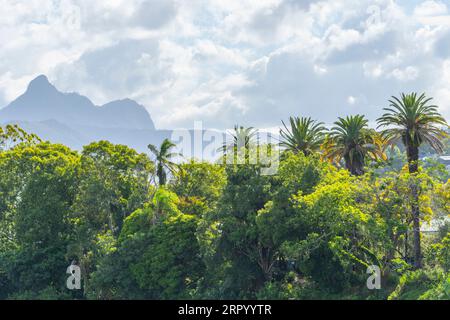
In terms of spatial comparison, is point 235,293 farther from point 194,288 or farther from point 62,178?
point 62,178

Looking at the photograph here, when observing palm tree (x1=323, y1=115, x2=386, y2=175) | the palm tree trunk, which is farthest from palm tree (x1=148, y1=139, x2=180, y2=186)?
the palm tree trunk

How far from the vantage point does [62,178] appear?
50.8 meters

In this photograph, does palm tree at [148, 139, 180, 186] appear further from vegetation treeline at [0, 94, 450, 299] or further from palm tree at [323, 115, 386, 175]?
palm tree at [323, 115, 386, 175]

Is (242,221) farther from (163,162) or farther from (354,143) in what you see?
(163,162)

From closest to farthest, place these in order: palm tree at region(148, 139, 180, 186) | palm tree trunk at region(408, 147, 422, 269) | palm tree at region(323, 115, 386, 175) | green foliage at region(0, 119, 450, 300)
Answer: green foliage at region(0, 119, 450, 300), palm tree trunk at region(408, 147, 422, 269), palm tree at region(323, 115, 386, 175), palm tree at region(148, 139, 180, 186)

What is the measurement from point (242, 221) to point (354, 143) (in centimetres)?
1229

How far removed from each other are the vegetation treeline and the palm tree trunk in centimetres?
9

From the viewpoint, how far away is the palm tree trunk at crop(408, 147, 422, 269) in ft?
124

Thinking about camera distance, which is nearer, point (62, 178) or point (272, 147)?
point (272, 147)

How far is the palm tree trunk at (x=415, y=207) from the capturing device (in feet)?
124

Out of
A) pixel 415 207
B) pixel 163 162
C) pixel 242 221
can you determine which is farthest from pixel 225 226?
pixel 163 162

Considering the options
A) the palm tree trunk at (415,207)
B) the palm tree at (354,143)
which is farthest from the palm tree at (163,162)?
the palm tree trunk at (415,207)

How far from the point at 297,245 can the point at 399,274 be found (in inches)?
277

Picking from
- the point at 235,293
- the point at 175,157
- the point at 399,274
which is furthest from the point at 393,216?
the point at 175,157
